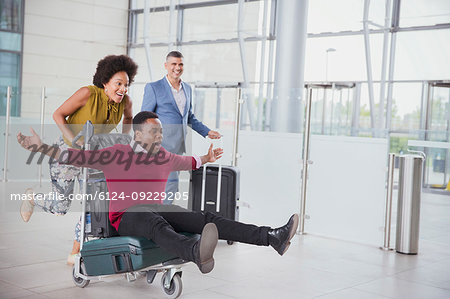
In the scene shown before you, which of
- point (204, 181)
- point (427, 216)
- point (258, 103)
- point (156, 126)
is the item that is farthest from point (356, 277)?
point (427, 216)

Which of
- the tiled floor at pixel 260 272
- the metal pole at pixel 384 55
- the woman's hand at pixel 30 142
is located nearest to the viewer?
the woman's hand at pixel 30 142

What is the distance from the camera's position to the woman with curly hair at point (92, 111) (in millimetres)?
3803

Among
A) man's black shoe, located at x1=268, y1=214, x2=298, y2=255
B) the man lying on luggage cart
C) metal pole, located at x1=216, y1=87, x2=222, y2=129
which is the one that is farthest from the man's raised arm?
metal pole, located at x1=216, y1=87, x2=222, y2=129

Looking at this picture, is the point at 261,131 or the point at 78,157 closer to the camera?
the point at 78,157

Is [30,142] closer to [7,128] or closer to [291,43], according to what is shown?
[291,43]

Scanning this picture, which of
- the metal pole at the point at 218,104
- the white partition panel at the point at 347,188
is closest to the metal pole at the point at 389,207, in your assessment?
the white partition panel at the point at 347,188

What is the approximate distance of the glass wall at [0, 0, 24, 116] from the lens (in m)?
Answer: 14.3

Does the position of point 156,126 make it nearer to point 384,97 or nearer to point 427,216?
point 427,216

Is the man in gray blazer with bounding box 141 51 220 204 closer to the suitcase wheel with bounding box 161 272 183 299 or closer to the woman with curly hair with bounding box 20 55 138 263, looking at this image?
the woman with curly hair with bounding box 20 55 138 263

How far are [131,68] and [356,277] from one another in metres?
2.15

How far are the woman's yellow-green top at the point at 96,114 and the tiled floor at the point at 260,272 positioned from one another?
94 centimetres

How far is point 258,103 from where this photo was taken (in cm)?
662

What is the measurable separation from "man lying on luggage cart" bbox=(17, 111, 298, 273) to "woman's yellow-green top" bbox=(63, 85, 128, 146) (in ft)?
1.44

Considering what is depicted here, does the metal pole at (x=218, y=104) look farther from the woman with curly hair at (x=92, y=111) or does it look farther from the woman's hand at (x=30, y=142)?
the woman's hand at (x=30, y=142)
